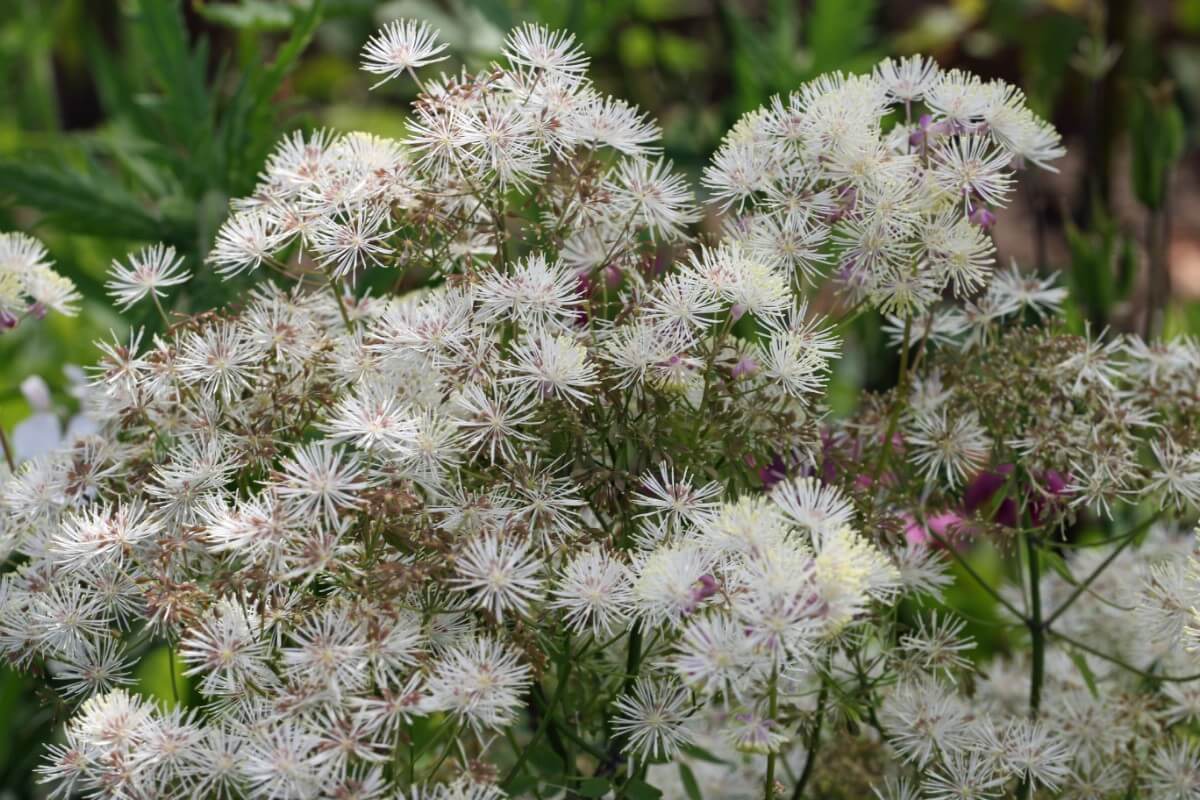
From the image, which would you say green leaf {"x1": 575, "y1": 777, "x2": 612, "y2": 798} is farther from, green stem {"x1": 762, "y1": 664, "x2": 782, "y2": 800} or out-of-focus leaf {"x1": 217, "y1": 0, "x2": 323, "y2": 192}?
out-of-focus leaf {"x1": 217, "y1": 0, "x2": 323, "y2": 192}

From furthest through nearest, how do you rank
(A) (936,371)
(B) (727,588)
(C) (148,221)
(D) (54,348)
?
(D) (54,348), (C) (148,221), (A) (936,371), (B) (727,588)

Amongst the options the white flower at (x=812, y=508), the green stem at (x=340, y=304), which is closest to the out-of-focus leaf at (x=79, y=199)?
the green stem at (x=340, y=304)

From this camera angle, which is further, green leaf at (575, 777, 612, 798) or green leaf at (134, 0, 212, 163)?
green leaf at (134, 0, 212, 163)

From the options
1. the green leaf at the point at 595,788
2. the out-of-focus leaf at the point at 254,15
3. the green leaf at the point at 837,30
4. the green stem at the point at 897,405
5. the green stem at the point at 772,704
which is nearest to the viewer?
the green stem at the point at 772,704

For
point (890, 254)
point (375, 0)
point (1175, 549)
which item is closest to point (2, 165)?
point (375, 0)

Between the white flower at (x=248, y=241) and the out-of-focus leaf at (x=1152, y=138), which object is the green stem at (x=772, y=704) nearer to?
the white flower at (x=248, y=241)

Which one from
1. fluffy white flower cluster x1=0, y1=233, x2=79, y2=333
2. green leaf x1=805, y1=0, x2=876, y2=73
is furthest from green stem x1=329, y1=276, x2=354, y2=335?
green leaf x1=805, y1=0, x2=876, y2=73

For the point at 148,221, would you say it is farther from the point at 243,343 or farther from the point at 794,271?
the point at 794,271
